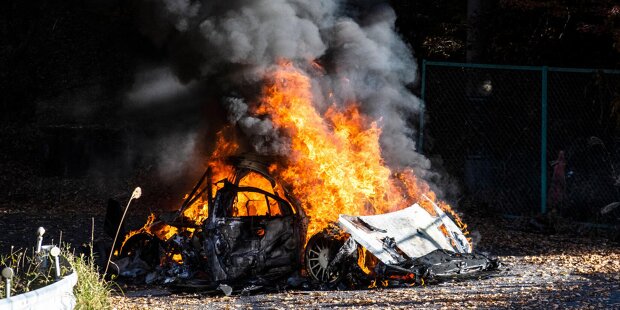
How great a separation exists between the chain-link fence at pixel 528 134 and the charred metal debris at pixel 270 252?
496 centimetres

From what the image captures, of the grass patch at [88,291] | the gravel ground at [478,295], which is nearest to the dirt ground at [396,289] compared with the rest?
the gravel ground at [478,295]

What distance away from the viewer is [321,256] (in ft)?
29.9

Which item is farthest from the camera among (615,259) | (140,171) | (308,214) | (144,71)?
(140,171)

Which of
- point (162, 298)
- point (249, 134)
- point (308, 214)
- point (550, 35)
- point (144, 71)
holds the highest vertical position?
point (550, 35)

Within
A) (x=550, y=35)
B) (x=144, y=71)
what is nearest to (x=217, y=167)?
(x=144, y=71)

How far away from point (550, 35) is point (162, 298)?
10.2 meters

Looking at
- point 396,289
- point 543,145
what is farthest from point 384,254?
point 543,145

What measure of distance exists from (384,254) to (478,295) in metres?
1.24

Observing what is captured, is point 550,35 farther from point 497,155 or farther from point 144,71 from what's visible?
point 144,71

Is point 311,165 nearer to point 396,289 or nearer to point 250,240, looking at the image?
point 250,240

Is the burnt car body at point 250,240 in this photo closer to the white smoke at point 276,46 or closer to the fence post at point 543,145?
the white smoke at point 276,46

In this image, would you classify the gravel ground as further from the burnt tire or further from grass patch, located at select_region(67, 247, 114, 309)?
grass patch, located at select_region(67, 247, 114, 309)

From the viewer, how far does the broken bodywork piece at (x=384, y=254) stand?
29.4 ft

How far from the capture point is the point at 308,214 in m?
9.40
